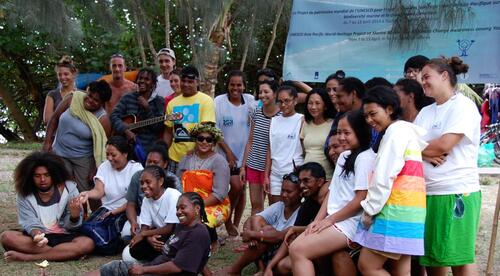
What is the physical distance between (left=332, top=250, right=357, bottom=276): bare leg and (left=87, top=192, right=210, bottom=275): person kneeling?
0.94m

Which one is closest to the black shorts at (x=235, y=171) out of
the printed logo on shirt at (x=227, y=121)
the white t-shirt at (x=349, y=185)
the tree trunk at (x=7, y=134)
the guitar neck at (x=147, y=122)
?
the printed logo on shirt at (x=227, y=121)

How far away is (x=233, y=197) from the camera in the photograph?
570 cm

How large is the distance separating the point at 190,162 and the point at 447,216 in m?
2.44

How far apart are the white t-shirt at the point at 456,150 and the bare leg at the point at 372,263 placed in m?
0.49

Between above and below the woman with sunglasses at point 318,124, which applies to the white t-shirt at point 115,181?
below

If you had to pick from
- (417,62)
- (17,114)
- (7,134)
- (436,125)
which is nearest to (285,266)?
(436,125)

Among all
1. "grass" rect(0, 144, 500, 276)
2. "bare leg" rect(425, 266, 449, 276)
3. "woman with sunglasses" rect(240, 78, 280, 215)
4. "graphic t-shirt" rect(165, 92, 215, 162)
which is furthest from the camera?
"graphic t-shirt" rect(165, 92, 215, 162)

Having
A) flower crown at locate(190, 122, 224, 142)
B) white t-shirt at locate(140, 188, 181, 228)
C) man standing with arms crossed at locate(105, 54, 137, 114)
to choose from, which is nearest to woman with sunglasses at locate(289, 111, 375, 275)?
white t-shirt at locate(140, 188, 181, 228)

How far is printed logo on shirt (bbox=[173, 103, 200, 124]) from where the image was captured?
5458 mm

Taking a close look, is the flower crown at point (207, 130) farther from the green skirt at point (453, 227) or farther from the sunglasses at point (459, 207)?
the sunglasses at point (459, 207)

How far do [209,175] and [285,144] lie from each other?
69 centimetres

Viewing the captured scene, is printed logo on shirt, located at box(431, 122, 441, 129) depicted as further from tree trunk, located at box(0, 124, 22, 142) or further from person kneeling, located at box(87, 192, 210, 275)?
tree trunk, located at box(0, 124, 22, 142)

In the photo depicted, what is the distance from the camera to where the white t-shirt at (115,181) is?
5293 millimetres

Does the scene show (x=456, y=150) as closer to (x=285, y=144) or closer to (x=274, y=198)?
(x=285, y=144)
